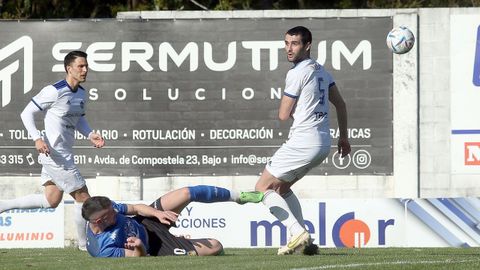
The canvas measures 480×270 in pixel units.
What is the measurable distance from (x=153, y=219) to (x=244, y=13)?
9.80 m

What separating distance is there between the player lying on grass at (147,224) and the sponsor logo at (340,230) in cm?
619

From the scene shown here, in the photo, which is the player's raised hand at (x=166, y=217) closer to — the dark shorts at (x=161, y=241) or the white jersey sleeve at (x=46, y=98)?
the dark shorts at (x=161, y=241)

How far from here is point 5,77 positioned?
2038cm

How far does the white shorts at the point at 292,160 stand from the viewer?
1130 cm

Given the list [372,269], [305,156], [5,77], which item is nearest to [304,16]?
[5,77]

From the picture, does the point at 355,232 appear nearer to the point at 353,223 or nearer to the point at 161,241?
the point at 353,223

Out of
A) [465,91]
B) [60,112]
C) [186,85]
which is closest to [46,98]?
[60,112]

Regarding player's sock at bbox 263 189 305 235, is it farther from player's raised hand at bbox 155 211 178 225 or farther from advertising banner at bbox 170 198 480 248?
advertising banner at bbox 170 198 480 248

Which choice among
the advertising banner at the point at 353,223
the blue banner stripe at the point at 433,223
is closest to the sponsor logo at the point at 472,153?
the advertising banner at the point at 353,223

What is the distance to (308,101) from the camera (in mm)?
11289

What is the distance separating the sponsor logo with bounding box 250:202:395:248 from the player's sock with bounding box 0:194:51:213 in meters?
3.99

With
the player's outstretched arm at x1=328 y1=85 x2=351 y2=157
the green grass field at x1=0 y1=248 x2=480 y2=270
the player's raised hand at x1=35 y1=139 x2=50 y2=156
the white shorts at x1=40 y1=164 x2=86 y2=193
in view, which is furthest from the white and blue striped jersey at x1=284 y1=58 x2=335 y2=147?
the white shorts at x1=40 y1=164 x2=86 y2=193

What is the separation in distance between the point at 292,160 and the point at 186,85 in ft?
29.9

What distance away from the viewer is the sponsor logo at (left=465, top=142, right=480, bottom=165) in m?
A: 20.0
